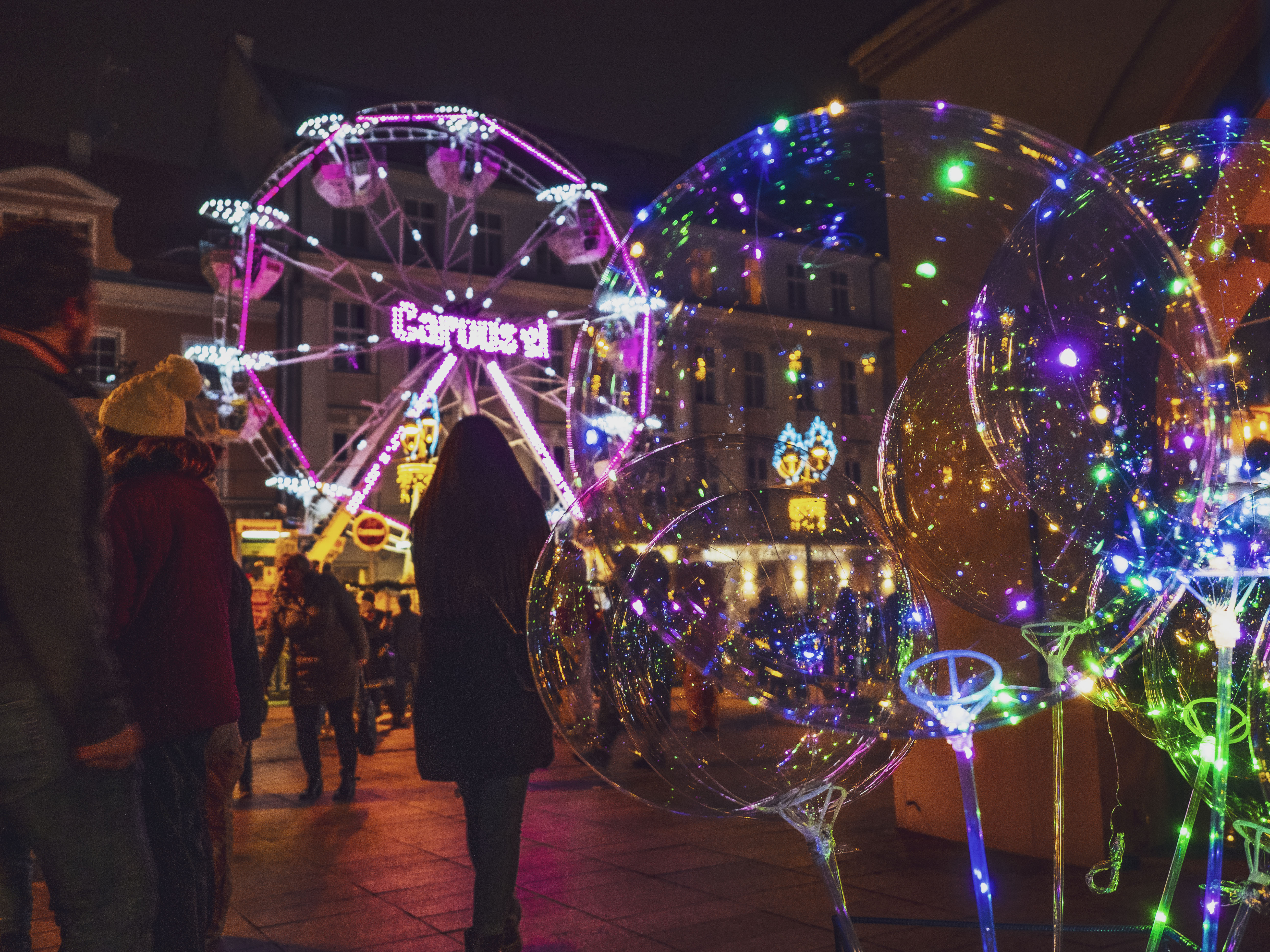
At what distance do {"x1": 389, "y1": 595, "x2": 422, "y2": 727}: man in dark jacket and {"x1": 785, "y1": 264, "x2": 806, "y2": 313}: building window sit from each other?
30.2 feet

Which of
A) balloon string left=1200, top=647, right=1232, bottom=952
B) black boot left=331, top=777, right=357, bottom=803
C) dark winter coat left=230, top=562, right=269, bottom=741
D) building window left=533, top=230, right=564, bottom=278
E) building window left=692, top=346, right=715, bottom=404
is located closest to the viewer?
balloon string left=1200, top=647, right=1232, bottom=952

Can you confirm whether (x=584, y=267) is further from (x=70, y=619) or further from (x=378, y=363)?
(x=70, y=619)

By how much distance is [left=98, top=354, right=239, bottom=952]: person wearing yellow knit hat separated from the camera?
104 inches

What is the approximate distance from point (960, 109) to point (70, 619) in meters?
2.04

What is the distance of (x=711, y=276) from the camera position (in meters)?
2.89

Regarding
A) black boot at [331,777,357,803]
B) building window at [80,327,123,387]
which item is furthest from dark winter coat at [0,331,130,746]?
building window at [80,327,123,387]

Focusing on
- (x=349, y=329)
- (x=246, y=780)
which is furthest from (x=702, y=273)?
(x=349, y=329)

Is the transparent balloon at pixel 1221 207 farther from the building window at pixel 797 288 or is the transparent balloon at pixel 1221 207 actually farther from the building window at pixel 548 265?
the building window at pixel 548 265

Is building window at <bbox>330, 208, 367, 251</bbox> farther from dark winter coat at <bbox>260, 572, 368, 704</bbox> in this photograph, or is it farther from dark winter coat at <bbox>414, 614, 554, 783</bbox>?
dark winter coat at <bbox>414, 614, 554, 783</bbox>

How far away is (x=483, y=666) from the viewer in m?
3.18

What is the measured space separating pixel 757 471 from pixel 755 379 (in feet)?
1.51

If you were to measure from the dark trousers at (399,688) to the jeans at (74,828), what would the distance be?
9.55m

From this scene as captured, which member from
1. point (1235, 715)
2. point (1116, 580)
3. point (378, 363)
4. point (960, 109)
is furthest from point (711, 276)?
point (378, 363)

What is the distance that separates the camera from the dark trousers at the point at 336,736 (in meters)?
6.98
